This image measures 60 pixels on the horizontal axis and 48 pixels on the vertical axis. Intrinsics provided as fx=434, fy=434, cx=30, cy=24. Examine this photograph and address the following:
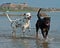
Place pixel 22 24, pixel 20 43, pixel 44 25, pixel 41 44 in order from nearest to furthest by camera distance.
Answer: pixel 41 44 → pixel 20 43 → pixel 44 25 → pixel 22 24

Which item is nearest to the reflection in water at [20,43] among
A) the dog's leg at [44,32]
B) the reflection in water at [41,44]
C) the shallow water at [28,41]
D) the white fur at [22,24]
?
the shallow water at [28,41]

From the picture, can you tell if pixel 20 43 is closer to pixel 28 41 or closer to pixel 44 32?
pixel 28 41

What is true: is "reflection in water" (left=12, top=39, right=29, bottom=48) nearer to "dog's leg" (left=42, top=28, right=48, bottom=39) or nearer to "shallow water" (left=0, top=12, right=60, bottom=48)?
"shallow water" (left=0, top=12, right=60, bottom=48)

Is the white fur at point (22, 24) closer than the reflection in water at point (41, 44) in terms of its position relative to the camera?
No

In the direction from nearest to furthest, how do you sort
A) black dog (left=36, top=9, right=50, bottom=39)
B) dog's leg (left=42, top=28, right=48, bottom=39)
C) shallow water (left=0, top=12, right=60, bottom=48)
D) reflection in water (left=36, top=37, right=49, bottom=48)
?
reflection in water (left=36, top=37, right=49, bottom=48)
shallow water (left=0, top=12, right=60, bottom=48)
black dog (left=36, top=9, right=50, bottom=39)
dog's leg (left=42, top=28, right=48, bottom=39)

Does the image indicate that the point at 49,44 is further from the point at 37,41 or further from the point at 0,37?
the point at 0,37

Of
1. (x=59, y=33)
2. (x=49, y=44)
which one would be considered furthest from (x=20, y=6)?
(x=49, y=44)

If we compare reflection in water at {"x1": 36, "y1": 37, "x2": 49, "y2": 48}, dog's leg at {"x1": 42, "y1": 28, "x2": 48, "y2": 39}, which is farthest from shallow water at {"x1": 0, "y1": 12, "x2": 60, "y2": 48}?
dog's leg at {"x1": 42, "y1": 28, "x2": 48, "y2": 39}

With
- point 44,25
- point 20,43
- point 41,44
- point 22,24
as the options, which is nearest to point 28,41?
point 20,43

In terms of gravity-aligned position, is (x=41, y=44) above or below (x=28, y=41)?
above

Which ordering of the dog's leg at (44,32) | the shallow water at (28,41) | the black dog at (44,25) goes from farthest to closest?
the dog's leg at (44,32), the black dog at (44,25), the shallow water at (28,41)

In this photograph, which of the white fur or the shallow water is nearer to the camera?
the shallow water

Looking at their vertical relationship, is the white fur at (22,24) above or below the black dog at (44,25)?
below

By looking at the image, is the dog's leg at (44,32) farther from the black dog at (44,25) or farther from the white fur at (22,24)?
the white fur at (22,24)
